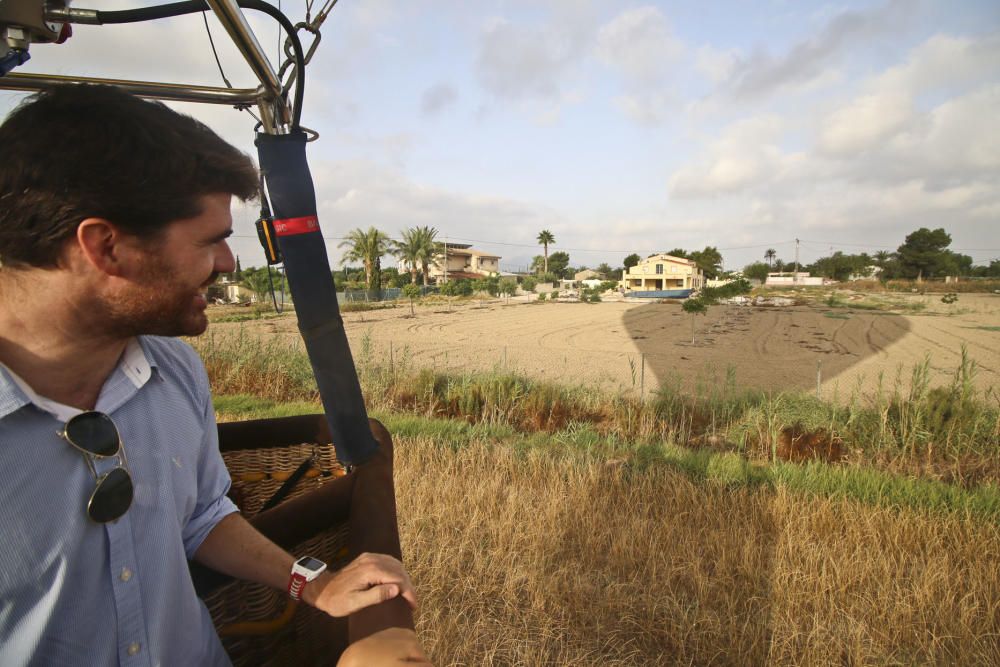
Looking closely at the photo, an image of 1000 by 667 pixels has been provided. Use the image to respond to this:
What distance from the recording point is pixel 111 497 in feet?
3.05

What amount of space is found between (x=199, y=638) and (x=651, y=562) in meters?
2.22

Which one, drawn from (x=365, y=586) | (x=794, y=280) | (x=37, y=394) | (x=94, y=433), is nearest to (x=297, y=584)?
(x=365, y=586)

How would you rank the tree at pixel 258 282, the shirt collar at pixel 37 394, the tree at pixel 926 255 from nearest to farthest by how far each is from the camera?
the shirt collar at pixel 37 394 → the tree at pixel 258 282 → the tree at pixel 926 255

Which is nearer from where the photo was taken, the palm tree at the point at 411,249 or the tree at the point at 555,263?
the palm tree at the point at 411,249

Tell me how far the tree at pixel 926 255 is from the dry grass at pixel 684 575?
84.8m

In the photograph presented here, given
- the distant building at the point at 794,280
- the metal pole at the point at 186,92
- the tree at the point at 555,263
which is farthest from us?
the tree at the point at 555,263

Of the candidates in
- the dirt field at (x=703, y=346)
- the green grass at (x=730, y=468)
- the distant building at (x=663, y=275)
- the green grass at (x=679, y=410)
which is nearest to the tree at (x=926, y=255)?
the distant building at (x=663, y=275)

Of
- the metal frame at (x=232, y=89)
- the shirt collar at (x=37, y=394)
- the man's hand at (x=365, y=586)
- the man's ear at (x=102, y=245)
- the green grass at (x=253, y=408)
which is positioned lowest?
the green grass at (x=253, y=408)

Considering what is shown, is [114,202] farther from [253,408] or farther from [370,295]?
[370,295]

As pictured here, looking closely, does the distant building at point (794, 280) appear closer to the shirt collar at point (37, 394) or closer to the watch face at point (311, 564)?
the watch face at point (311, 564)

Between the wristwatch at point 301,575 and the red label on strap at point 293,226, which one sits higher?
the red label on strap at point 293,226

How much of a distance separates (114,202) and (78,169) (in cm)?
7

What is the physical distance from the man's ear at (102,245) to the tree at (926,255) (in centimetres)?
8790

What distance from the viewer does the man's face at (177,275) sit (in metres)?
0.98
